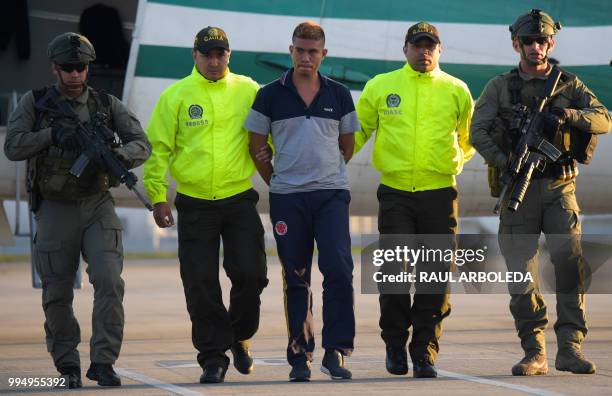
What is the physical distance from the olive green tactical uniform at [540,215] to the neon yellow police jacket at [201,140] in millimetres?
1441

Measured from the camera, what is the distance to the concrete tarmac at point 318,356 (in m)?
8.27

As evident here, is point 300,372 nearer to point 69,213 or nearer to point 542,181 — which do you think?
point 69,213

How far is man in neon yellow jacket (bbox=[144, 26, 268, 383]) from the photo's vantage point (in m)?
8.82

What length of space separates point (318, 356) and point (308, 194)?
1.97 m

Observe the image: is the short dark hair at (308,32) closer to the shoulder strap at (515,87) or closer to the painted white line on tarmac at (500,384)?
the shoulder strap at (515,87)

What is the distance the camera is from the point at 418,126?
898 cm

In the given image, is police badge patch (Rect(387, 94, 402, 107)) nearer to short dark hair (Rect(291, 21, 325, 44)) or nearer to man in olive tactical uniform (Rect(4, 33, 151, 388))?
short dark hair (Rect(291, 21, 325, 44))

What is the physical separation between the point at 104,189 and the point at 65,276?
0.56m

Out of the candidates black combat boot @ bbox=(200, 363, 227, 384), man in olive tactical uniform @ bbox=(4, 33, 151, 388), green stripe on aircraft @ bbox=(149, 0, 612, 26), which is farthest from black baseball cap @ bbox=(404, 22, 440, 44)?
green stripe on aircraft @ bbox=(149, 0, 612, 26)

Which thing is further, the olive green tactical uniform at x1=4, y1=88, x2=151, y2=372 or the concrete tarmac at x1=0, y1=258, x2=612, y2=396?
the olive green tactical uniform at x1=4, y1=88, x2=151, y2=372

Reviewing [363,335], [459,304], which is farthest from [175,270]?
[363,335]

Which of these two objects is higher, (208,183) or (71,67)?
(71,67)

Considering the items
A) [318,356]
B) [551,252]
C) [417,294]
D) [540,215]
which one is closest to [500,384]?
[417,294]

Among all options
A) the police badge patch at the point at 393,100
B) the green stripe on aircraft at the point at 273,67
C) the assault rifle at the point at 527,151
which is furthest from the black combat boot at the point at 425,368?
the green stripe on aircraft at the point at 273,67
